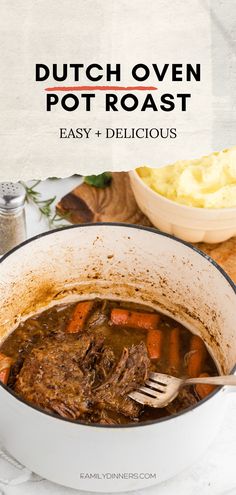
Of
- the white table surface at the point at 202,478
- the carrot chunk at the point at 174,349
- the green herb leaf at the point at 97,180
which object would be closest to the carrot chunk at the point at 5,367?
the white table surface at the point at 202,478

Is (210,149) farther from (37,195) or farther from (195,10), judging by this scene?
(37,195)

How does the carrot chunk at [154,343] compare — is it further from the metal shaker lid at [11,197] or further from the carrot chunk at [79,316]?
the metal shaker lid at [11,197]

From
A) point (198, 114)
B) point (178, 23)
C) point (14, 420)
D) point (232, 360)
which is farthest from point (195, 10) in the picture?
point (14, 420)

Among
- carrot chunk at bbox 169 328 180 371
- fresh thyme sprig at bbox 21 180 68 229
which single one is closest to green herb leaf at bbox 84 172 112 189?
fresh thyme sprig at bbox 21 180 68 229

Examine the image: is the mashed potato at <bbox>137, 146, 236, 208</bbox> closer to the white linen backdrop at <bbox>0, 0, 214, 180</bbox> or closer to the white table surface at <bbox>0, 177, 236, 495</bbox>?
the white linen backdrop at <bbox>0, 0, 214, 180</bbox>

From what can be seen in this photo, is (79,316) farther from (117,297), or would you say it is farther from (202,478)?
(202,478)

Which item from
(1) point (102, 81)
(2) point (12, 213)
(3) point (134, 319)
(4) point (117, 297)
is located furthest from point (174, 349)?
→ (1) point (102, 81)

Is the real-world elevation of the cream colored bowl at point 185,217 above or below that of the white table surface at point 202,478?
above
